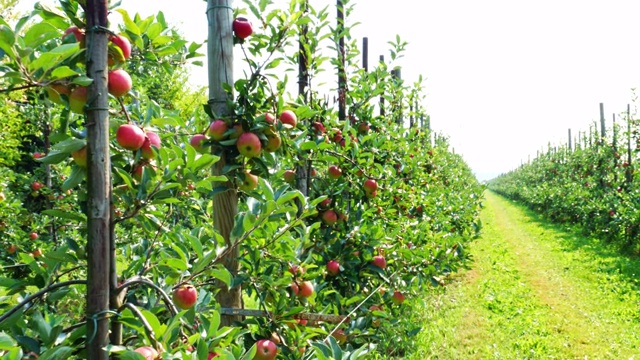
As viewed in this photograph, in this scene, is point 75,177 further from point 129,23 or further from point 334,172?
point 334,172

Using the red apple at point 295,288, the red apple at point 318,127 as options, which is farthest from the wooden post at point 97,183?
the red apple at point 318,127

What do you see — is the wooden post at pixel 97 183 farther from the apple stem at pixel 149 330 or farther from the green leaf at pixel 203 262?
the green leaf at pixel 203 262

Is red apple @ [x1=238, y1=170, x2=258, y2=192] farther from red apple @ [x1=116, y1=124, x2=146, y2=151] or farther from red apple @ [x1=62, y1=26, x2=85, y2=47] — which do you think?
red apple @ [x1=62, y1=26, x2=85, y2=47]

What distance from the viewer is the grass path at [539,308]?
470 centimetres

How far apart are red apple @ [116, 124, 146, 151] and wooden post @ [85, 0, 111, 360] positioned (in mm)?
125

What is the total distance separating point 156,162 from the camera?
1.10 metres

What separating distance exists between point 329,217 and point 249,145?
1.41m

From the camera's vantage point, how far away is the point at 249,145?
5.11ft

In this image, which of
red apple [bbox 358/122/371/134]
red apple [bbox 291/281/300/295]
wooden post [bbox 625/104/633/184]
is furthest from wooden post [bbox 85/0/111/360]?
wooden post [bbox 625/104/633/184]

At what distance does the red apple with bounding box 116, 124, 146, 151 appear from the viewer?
1048 millimetres

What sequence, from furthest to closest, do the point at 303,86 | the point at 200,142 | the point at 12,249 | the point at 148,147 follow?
the point at 12,249, the point at 303,86, the point at 200,142, the point at 148,147

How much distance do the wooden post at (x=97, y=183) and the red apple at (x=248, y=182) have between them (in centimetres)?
70

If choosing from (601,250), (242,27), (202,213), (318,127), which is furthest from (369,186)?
(601,250)

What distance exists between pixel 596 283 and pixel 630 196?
4.51 meters
